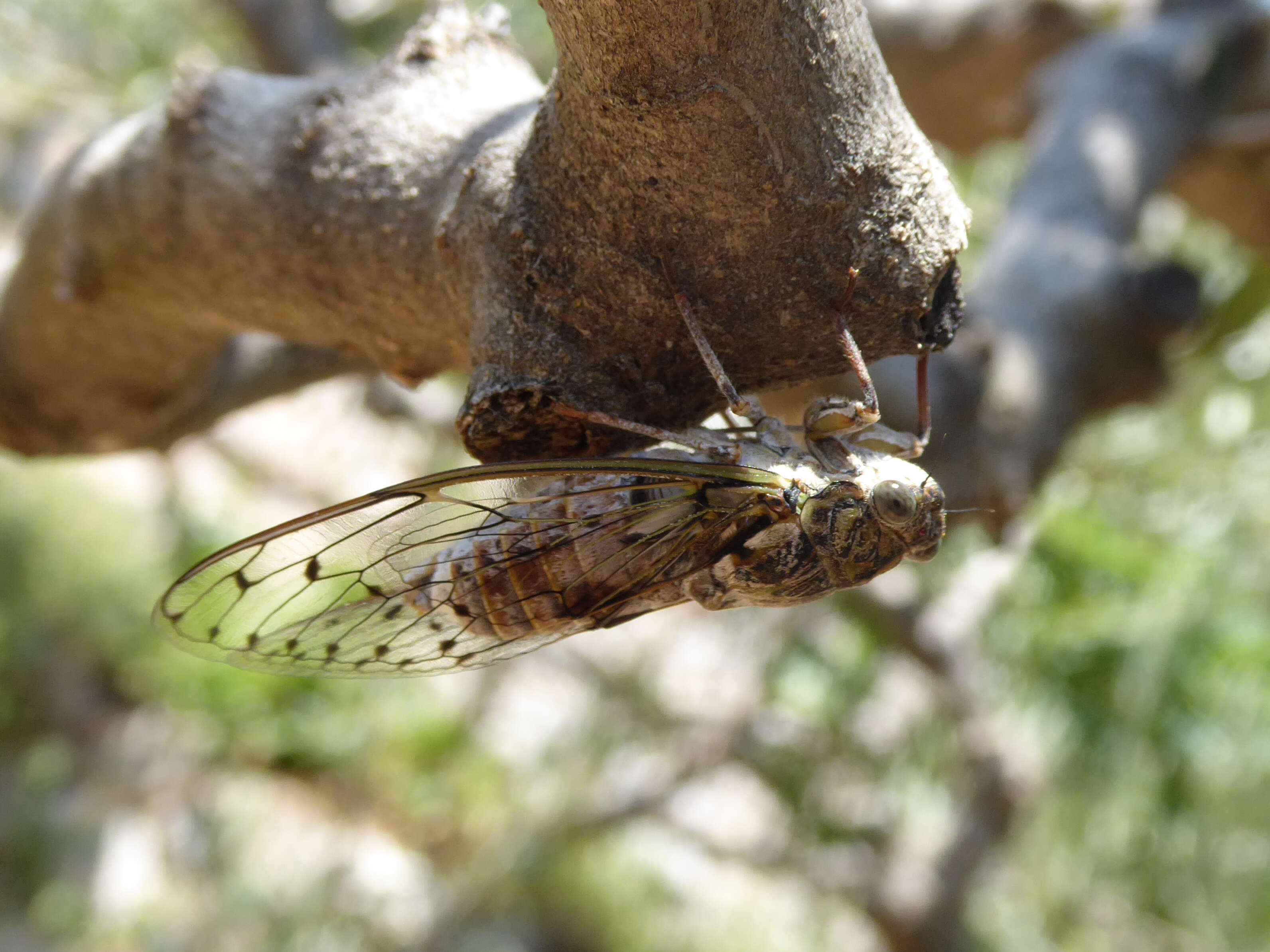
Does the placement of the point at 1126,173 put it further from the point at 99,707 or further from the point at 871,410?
the point at 99,707

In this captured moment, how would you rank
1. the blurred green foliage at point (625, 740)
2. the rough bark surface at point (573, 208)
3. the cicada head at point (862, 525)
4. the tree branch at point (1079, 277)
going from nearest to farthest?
1. the rough bark surface at point (573, 208)
2. the cicada head at point (862, 525)
3. the tree branch at point (1079, 277)
4. the blurred green foliage at point (625, 740)

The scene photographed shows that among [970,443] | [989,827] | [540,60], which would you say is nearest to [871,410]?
[970,443]

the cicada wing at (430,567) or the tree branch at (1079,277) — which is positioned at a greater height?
the cicada wing at (430,567)

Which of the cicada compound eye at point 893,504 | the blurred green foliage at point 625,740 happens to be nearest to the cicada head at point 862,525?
the cicada compound eye at point 893,504

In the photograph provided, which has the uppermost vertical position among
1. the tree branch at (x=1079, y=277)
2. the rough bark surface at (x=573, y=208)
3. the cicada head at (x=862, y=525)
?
the rough bark surface at (x=573, y=208)

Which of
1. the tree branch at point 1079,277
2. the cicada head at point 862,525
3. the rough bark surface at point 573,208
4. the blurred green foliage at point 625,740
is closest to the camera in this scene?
the rough bark surface at point 573,208

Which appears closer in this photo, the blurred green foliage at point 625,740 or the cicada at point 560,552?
the cicada at point 560,552

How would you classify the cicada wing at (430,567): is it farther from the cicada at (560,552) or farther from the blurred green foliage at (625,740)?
the blurred green foliage at (625,740)

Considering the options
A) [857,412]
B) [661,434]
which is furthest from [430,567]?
[857,412]
